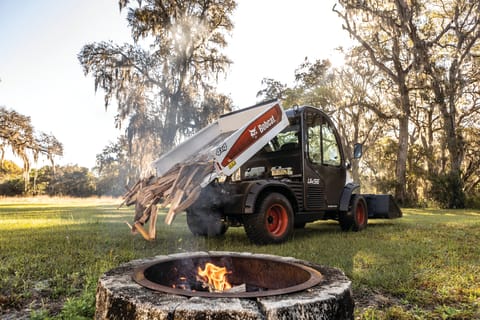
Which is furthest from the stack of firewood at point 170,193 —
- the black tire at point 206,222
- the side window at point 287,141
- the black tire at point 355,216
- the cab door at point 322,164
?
the black tire at point 355,216

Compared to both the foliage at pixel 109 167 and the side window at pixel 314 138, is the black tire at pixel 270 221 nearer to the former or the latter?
the side window at pixel 314 138

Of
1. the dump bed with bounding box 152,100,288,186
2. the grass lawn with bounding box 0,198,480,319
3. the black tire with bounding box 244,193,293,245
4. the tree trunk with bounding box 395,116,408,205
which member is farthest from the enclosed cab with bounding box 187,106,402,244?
the tree trunk with bounding box 395,116,408,205

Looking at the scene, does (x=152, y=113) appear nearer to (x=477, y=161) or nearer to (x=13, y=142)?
(x=13, y=142)

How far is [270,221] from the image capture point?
231 inches

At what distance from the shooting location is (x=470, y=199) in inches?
741

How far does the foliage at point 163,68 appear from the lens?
19.1 meters

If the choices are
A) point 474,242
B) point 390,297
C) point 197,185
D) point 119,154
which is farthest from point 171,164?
point 119,154

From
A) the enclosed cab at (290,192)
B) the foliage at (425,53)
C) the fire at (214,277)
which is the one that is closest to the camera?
the fire at (214,277)

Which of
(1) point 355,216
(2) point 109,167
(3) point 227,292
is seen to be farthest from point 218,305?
(2) point 109,167

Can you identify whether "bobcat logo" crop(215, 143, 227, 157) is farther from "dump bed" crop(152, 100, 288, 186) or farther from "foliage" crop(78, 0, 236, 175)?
"foliage" crop(78, 0, 236, 175)

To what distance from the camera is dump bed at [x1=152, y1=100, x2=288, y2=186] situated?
511 cm

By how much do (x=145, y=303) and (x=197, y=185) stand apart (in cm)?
346

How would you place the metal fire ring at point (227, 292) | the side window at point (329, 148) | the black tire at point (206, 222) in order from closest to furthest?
the metal fire ring at point (227, 292), the black tire at point (206, 222), the side window at point (329, 148)

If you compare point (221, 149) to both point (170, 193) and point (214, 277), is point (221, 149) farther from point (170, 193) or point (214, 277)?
point (214, 277)
